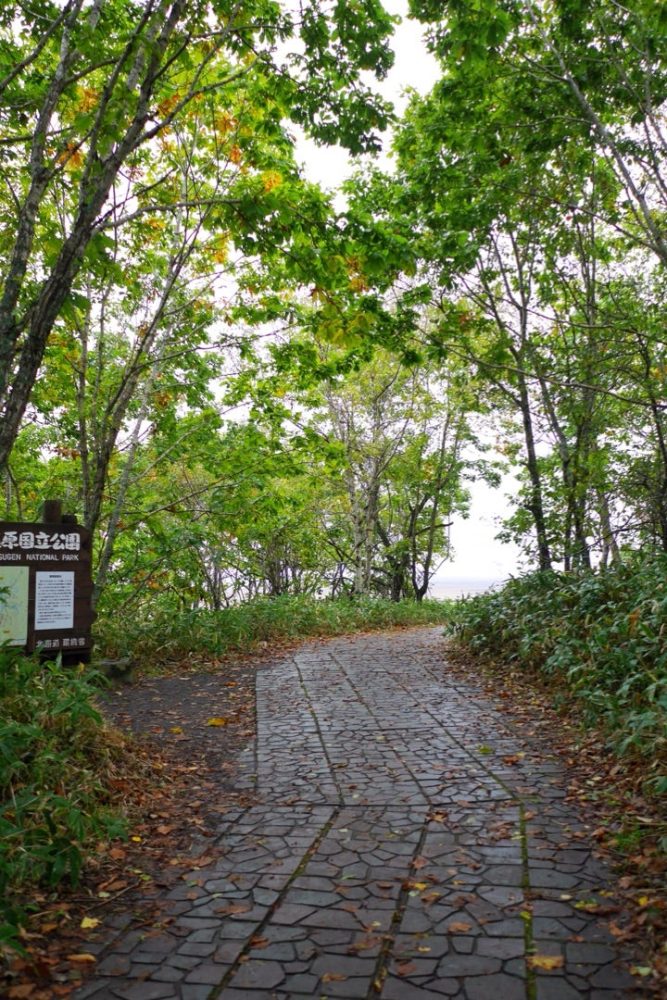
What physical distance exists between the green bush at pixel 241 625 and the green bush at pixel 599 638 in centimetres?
340

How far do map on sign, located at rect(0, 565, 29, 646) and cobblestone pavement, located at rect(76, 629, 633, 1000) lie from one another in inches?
98.6

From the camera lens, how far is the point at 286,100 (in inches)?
219

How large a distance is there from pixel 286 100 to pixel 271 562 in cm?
1599

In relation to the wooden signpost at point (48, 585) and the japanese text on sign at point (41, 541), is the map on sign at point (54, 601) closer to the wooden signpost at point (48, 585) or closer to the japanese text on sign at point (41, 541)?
the wooden signpost at point (48, 585)

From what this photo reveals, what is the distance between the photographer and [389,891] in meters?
3.18

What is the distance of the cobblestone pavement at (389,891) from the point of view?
2.55m

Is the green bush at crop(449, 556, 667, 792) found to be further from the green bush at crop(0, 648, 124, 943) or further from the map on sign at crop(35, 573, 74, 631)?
the map on sign at crop(35, 573, 74, 631)

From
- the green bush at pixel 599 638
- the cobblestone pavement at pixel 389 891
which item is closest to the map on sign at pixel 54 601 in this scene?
the cobblestone pavement at pixel 389 891

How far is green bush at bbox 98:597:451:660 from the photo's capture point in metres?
8.81

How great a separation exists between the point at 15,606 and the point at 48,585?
39 centimetres

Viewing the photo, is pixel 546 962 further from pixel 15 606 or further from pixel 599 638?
pixel 15 606

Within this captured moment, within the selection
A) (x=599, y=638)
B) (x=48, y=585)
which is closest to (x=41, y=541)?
(x=48, y=585)

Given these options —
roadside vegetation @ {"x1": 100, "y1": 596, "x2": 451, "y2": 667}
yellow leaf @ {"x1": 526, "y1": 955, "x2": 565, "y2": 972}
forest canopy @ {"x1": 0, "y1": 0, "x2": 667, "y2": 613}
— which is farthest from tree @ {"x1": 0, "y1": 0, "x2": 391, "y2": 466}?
roadside vegetation @ {"x1": 100, "y1": 596, "x2": 451, "y2": 667}

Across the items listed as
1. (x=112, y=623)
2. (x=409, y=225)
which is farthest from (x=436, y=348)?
(x=112, y=623)
